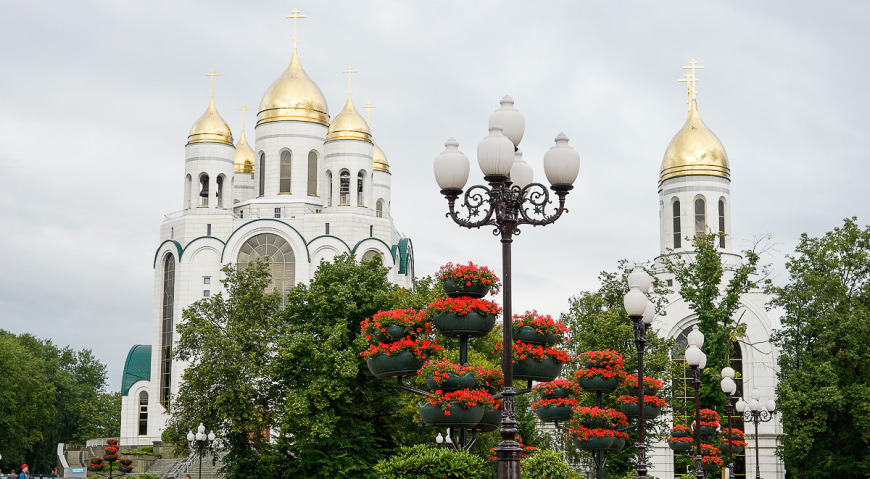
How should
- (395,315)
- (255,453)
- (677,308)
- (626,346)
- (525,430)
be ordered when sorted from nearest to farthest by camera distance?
1. (395,315)
2. (255,453)
3. (626,346)
4. (525,430)
5. (677,308)

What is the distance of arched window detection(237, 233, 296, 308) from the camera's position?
48844mm

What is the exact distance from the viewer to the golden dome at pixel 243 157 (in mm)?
58188

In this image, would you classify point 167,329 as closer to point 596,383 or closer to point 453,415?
point 596,383

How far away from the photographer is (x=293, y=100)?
5191 cm

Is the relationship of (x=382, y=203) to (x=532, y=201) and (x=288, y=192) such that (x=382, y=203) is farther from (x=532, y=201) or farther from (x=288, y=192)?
(x=532, y=201)

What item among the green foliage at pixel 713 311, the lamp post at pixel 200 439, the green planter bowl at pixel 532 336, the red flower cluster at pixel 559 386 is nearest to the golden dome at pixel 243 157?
the lamp post at pixel 200 439

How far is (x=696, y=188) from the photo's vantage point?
1847 inches

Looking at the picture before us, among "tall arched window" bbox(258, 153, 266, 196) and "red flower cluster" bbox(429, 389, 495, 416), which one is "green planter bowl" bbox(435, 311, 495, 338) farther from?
"tall arched window" bbox(258, 153, 266, 196)

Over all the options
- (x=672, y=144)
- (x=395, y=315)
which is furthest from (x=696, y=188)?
(x=395, y=315)

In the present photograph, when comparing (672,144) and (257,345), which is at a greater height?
(672,144)

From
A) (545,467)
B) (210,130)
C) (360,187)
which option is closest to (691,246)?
(360,187)

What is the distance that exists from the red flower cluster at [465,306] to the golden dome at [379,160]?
43.3m

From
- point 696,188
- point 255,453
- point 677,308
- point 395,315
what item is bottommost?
point 255,453

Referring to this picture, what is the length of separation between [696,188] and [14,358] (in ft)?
110
